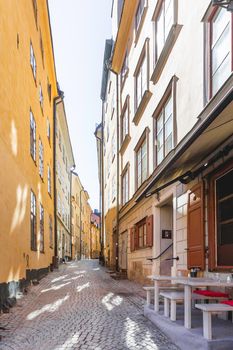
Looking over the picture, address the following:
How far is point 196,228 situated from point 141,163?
6.90 m

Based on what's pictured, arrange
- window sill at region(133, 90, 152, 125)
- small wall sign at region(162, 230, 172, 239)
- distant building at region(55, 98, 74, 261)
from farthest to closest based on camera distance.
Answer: distant building at region(55, 98, 74, 261), window sill at region(133, 90, 152, 125), small wall sign at region(162, 230, 172, 239)

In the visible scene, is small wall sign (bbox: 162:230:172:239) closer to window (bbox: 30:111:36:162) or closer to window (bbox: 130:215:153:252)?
window (bbox: 130:215:153:252)

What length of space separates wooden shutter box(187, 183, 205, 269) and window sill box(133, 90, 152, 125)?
526cm

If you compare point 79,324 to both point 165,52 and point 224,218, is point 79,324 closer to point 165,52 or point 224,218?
point 224,218

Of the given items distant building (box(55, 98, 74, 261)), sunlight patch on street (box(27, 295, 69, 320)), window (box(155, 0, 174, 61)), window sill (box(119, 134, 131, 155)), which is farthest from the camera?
distant building (box(55, 98, 74, 261))

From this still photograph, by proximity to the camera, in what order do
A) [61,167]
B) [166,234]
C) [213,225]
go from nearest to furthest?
[213,225]
[166,234]
[61,167]

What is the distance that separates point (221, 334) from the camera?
5.10 metres

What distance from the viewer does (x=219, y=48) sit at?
7.40m

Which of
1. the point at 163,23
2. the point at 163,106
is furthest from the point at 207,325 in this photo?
the point at 163,23

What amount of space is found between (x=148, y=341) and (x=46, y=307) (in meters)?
3.64

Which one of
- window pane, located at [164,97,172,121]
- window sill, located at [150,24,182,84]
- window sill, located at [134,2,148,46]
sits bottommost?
window pane, located at [164,97,172,121]

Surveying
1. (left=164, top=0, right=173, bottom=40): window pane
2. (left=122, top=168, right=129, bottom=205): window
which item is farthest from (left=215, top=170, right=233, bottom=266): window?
(left=122, top=168, right=129, bottom=205): window

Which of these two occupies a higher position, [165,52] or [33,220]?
[165,52]

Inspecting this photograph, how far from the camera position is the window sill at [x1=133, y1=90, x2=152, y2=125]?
42.2 ft
